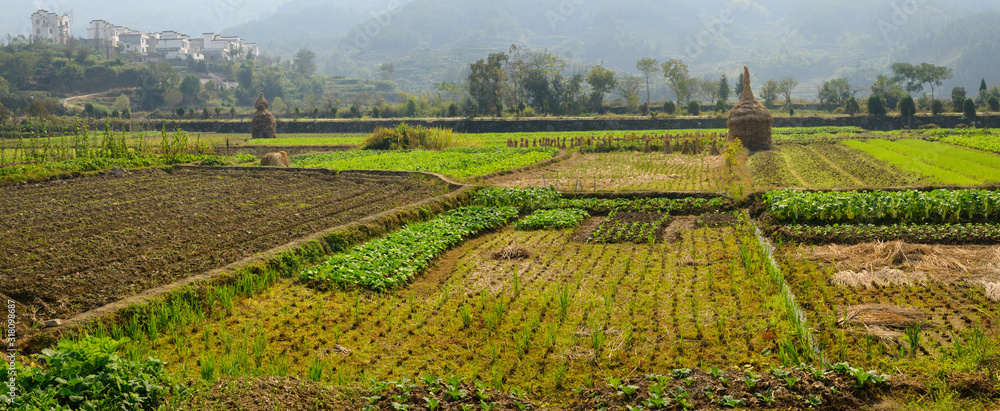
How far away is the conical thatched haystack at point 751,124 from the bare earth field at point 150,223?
632 inches

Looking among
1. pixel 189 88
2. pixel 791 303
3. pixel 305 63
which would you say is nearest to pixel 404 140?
pixel 791 303

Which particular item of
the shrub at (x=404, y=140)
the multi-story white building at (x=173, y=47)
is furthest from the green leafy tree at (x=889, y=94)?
the multi-story white building at (x=173, y=47)

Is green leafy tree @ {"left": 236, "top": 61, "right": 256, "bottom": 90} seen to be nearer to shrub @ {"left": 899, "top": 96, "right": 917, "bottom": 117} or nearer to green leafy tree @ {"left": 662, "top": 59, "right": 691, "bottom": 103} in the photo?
green leafy tree @ {"left": 662, "top": 59, "right": 691, "bottom": 103}

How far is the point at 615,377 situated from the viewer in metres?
5.56

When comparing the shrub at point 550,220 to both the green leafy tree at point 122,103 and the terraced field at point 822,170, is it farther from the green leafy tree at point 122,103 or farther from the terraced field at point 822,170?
the green leafy tree at point 122,103

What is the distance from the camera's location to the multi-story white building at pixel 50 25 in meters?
140

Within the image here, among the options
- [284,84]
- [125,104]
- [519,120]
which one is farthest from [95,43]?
[519,120]

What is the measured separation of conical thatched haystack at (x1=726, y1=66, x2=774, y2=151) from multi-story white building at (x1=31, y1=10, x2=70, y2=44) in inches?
6013

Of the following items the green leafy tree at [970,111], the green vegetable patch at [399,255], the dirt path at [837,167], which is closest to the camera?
the green vegetable patch at [399,255]

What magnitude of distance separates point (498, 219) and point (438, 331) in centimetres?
601

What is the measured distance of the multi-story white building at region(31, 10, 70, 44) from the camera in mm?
140500

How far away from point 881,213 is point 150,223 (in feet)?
40.9

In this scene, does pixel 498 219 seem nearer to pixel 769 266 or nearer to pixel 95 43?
pixel 769 266

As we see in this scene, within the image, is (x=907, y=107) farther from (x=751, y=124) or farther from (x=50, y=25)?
(x=50, y=25)
